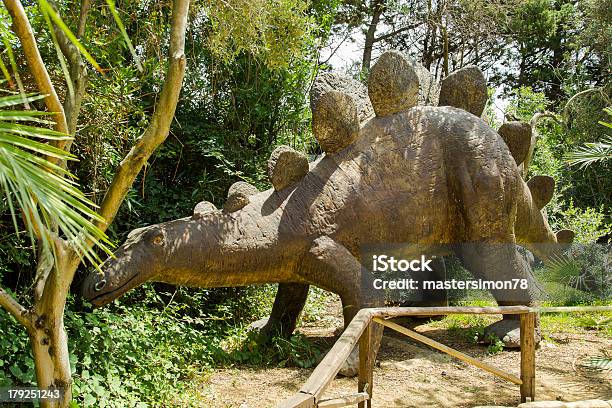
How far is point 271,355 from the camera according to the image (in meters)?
5.14

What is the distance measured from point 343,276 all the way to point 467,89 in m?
2.48

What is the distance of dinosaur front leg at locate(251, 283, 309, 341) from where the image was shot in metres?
5.44

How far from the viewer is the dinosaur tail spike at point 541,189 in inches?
251

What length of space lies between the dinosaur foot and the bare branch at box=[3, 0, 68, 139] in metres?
4.12

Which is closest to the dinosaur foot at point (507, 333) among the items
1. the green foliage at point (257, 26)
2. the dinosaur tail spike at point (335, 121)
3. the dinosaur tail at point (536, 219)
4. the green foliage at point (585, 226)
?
the dinosaur tail at point (536, 219)

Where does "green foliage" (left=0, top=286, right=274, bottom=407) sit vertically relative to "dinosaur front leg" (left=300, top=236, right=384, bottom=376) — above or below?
below

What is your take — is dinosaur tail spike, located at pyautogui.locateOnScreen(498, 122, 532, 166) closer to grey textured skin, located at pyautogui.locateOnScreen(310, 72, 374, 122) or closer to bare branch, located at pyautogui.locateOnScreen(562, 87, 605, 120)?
grey textured skin, located at pyautogui.locateOnScreen(310, 72, 374, 122)

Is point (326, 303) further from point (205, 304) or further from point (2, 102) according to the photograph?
point (2, 102)

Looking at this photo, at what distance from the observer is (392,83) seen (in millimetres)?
5332

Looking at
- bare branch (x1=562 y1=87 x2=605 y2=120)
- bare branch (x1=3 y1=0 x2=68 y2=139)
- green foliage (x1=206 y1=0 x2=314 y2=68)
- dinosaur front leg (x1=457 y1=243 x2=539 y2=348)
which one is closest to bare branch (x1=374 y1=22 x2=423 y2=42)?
bare branch (x1=562 y1=87 x2=605 y2=120)

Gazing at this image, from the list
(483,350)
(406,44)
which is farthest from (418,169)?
(406,44)

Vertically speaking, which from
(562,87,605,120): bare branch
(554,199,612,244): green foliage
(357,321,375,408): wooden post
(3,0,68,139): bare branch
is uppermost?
(562,87,605,120): bare branch

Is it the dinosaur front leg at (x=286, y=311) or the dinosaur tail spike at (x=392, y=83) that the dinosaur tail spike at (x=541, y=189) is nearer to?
the dinosaur tail spike at (x=392, y=83)

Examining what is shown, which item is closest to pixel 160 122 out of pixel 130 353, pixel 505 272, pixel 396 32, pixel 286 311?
pixel 130 353
